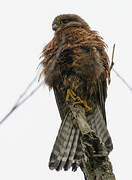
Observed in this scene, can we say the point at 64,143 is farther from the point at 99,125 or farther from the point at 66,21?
the point at 66,21

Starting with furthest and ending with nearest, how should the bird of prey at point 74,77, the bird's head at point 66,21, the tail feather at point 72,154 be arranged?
the bird's head at point 66,21, the bird of prey at point 74,77, the tail feather at point 72,154

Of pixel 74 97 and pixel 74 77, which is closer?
pixel 74 97

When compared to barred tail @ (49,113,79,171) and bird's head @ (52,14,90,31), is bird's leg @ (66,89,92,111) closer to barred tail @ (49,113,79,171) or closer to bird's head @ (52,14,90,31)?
barred tail @ (49,113,79,171)

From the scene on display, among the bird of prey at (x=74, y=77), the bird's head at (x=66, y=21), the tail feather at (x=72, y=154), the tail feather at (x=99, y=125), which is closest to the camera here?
the tail feather at (x=72, y=154)

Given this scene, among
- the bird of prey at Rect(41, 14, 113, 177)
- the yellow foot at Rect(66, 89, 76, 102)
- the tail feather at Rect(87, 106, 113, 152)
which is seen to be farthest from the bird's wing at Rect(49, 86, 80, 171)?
the tail feather at Rect(87, 106, 113, 152)

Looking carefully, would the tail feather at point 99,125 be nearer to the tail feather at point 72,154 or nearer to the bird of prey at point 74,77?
the bird of prey at point 74,77

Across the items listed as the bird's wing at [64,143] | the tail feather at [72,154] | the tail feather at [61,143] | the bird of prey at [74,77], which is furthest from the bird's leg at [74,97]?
the tail feather at [72,154]

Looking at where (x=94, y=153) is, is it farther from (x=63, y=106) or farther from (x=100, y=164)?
(x=63, y=106)

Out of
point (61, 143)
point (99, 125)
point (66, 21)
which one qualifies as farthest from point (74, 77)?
point (66, 21)
